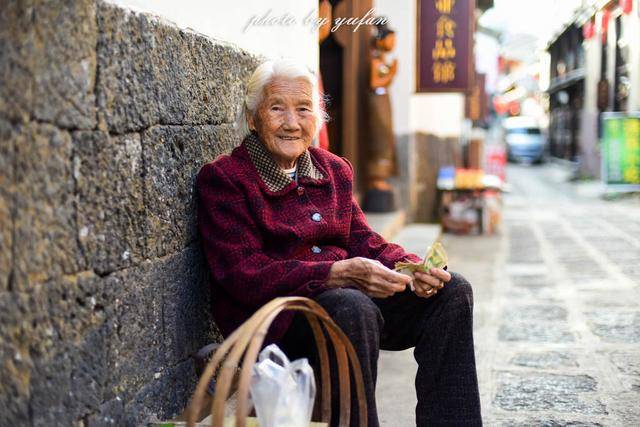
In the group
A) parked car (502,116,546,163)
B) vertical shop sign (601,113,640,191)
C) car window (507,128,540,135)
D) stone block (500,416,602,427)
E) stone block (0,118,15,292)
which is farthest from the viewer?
car window (507,128,540,135)

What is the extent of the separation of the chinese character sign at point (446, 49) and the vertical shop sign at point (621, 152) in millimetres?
6613

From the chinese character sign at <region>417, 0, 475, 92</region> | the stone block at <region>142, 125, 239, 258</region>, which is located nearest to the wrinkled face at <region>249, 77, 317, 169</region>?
the stone block at <region>142, 125, 239, 258</region>

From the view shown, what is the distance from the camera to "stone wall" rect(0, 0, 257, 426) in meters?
1.89

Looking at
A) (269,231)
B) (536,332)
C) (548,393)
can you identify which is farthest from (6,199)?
(536,332)

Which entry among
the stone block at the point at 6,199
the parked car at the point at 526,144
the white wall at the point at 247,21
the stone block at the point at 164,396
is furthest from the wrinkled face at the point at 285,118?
the parked car at the point at 526,144

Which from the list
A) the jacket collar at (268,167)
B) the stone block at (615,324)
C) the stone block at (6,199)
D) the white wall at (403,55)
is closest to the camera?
the stone block at (6,199)

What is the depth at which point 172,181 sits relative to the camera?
269 cm

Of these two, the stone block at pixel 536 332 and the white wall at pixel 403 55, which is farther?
the white wall at pixel 403 55

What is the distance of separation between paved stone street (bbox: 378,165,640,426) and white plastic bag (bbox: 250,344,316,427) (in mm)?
1238

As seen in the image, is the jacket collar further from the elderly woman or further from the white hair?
the white hair

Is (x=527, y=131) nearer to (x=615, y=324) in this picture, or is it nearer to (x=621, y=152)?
(x=621, y=152)

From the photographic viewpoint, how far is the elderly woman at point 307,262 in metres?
2.54

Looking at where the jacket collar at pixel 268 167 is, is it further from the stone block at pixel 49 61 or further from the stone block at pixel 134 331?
the stone block at pixel 49 61

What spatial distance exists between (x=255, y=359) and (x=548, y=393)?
80.6 inches
